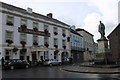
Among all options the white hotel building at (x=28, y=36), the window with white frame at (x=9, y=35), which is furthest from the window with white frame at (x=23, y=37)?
the window with white frame at (x=9, y=35)

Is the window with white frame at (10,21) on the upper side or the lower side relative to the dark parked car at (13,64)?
upper

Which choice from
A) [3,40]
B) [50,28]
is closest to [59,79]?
Result: [3,40]

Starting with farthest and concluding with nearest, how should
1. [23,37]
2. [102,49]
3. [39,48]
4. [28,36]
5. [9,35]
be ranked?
[39,48], [28,36], [23,37], [9,35], [102,49]

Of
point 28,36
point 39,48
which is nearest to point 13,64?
point 28,36

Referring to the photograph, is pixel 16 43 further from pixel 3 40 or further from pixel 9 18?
pixel 9 18

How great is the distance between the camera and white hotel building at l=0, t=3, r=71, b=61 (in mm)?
28484

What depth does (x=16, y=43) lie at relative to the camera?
29.9m

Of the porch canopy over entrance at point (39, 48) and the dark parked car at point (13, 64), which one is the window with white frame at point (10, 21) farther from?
the dark parked car at point (13, 64)

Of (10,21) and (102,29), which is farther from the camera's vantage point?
(10,21)

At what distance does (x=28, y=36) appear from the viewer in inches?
1283

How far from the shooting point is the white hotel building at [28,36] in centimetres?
2848

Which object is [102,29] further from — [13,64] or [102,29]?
[13,64]

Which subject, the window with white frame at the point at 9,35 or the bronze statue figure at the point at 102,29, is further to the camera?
the window with white frame at the point at 9,35

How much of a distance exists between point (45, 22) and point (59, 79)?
1025 inches
